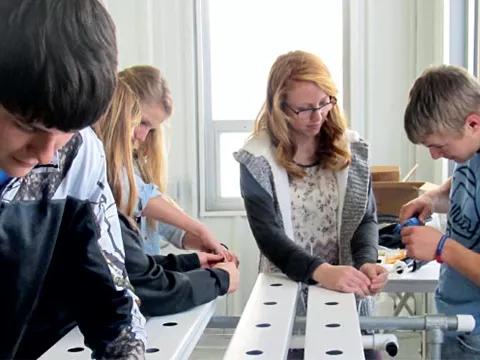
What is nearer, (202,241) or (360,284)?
(360,284)

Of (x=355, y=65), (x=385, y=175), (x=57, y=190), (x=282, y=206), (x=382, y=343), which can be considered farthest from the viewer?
(x=355, y=65)

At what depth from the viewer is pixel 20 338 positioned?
2.90 feet

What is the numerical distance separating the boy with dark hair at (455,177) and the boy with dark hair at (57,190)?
70 cm

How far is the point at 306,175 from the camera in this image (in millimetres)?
1647

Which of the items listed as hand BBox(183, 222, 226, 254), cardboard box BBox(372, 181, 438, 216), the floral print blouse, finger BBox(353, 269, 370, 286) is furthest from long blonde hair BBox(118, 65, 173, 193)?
cardboard box BBox(372, 181, 438, 216)

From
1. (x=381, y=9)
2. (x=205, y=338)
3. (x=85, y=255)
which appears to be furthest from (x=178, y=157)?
(x=85, y=255)

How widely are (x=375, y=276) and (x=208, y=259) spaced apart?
41 cm

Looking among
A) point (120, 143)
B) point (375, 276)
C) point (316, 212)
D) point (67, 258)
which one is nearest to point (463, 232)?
point (375, 276)

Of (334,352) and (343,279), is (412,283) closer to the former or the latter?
(343,279)

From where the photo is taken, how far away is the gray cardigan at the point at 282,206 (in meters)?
1.56

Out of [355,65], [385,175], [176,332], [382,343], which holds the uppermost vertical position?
[355,65]

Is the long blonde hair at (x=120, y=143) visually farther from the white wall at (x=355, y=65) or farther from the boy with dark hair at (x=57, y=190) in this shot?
the white wall at (x=355, y=65)

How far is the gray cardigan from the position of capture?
1.56 metres

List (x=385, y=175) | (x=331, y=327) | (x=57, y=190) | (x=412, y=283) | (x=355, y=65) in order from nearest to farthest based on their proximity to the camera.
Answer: (x=57, y=190) → (x=331, y=327) → (x=412, y=283) → (x=385, y=175) → (x=355, y=65)
